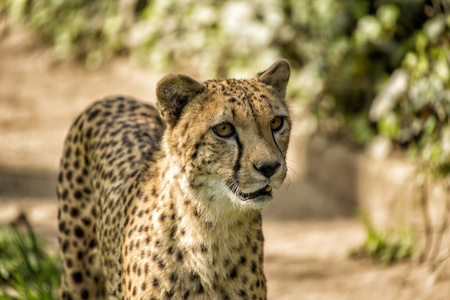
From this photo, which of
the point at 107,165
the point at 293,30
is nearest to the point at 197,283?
the point at 107,165

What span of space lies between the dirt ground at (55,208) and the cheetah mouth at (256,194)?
24cm

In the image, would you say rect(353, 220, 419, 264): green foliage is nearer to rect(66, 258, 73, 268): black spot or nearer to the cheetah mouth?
rect(66, 258, 73, 268): black spot

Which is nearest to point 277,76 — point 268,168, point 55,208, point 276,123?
point 276,123

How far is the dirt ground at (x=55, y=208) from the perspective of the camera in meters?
4.87

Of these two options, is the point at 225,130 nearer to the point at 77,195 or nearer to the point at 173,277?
the point at 173,277

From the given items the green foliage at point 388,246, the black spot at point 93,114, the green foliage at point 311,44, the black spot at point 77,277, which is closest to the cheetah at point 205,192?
the black spot at point 77,277

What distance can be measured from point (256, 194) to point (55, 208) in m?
4.33

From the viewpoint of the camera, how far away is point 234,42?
8.12m

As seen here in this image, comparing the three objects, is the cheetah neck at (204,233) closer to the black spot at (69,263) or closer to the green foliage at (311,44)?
the black spot at (69,263)

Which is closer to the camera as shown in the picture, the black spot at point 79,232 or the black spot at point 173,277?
the black spot at point 173,277

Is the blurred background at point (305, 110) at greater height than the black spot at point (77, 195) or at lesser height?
greater

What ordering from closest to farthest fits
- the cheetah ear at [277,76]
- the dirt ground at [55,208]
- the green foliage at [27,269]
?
the cheetah ear at [277,76]
the green foliage at [27,269]
the dirt ground at [55,208]

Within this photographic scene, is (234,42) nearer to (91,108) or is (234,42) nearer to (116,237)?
(91,108)

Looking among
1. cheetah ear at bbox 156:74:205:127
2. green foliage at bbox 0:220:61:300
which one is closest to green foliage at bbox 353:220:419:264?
green foliage at bbox 0:220:61:300
